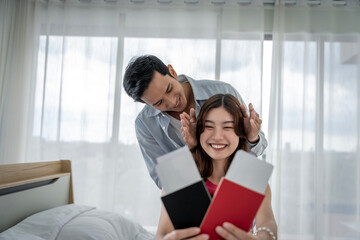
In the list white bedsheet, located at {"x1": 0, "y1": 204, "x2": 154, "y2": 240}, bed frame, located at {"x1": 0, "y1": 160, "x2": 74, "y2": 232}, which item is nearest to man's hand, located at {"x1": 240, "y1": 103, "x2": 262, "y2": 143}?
white bedsheet, located at {"x1": 0, "y1": 204, "x2": 154, "y2": 240}

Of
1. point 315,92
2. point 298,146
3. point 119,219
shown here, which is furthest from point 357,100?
point 119,219

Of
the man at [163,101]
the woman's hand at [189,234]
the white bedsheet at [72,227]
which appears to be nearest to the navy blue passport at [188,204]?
the woman's hand at [189,234]

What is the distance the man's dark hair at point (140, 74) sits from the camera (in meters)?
1.17

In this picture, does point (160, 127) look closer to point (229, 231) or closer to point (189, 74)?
point (229, 231)

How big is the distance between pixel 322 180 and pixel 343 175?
0.20m

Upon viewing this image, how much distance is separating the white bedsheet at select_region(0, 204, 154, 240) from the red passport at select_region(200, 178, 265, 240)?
121cm

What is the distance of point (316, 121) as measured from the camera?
296 centimetres

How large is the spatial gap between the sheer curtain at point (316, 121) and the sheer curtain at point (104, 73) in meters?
0.28

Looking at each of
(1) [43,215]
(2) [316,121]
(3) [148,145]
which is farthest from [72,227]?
(2) [316,121]

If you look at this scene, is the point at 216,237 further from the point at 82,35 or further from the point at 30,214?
the point at 82,35

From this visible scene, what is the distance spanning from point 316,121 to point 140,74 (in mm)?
2301

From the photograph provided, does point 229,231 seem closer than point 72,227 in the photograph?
Yes

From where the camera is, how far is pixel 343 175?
114 inches

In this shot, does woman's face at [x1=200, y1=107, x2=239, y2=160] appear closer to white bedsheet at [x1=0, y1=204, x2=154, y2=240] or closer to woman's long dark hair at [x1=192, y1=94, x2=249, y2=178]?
woman's long dark hair at [x1=192, y1=94, x2=249, y2=178]
